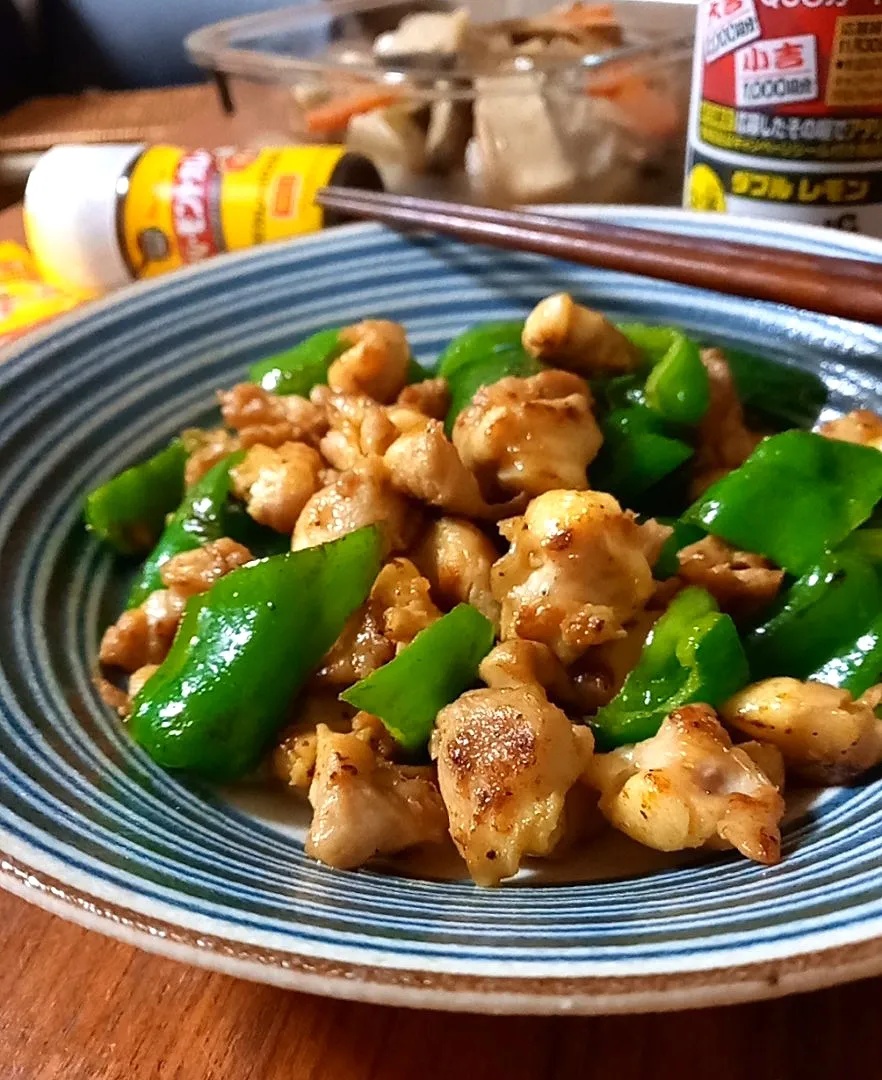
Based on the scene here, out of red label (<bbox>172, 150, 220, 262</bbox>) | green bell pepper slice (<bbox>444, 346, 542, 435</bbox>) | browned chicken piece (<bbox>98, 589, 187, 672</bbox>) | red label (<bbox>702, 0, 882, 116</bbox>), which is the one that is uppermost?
red label (<bbox>702, 0, 882, 116</bbox>)

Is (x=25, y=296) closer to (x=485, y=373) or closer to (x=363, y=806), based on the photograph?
(x=485, y=373)

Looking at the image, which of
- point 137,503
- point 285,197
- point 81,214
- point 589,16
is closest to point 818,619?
point 137,503

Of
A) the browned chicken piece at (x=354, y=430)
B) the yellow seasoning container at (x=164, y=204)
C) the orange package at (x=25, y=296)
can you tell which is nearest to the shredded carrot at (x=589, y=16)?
the yellow seasoning container at (x=164, y=204)

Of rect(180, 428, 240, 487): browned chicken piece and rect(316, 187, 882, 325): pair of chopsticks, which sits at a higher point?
rect(316, 187, 882, 325): pair of chopsticks

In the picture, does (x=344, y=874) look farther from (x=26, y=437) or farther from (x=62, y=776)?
(x=26, y=437)

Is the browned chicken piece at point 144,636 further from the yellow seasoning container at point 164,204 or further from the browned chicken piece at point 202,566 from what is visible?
the yellow seasoning container at point 164,204

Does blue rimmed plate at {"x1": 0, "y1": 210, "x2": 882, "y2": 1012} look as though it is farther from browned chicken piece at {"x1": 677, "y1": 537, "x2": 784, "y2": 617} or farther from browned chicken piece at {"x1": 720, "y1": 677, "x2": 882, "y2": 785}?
browned chicken piece at {"x1": 677, "y1": 537, "x2": 784, "y2": 617}

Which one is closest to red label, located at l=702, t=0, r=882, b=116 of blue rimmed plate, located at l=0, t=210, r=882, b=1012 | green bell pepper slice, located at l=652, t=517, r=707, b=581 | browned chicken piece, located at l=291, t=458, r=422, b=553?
blue rimmed plate, located at l=0, t=210, r=882, b=1012
